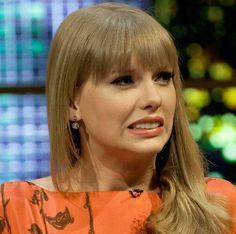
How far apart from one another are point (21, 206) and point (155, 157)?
12.6 inches

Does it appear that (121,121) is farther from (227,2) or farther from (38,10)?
(227,2)

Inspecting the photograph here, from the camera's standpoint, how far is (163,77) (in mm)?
1597

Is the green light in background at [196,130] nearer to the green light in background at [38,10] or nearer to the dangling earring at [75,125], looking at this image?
the green light in background at [38,10]

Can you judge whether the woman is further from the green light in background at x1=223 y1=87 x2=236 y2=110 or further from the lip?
the green light in background at x1=223 y1=87 x2=236 y2=110

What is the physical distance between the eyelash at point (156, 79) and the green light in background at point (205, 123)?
0.88 metres

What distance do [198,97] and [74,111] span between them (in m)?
0.94

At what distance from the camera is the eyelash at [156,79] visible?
155 cm

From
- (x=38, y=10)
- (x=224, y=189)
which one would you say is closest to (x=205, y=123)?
(x=38, y=10)

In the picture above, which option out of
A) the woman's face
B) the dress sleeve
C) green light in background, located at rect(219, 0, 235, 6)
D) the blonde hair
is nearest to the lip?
the woman's face

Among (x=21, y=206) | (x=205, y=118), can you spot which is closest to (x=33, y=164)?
(x=205, y=118)

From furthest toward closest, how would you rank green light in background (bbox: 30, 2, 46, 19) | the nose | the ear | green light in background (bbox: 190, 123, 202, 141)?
green light in background (bbox: 190, 123, 202, 141) → green light in background (bbox: 30, 2, 46, 19) → the ear → the nose

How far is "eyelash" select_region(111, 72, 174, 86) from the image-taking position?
60.9 inches

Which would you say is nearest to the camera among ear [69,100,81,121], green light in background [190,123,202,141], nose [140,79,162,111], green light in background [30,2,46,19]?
nose [140,79,162,111]

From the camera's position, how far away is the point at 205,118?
2.49 metres
